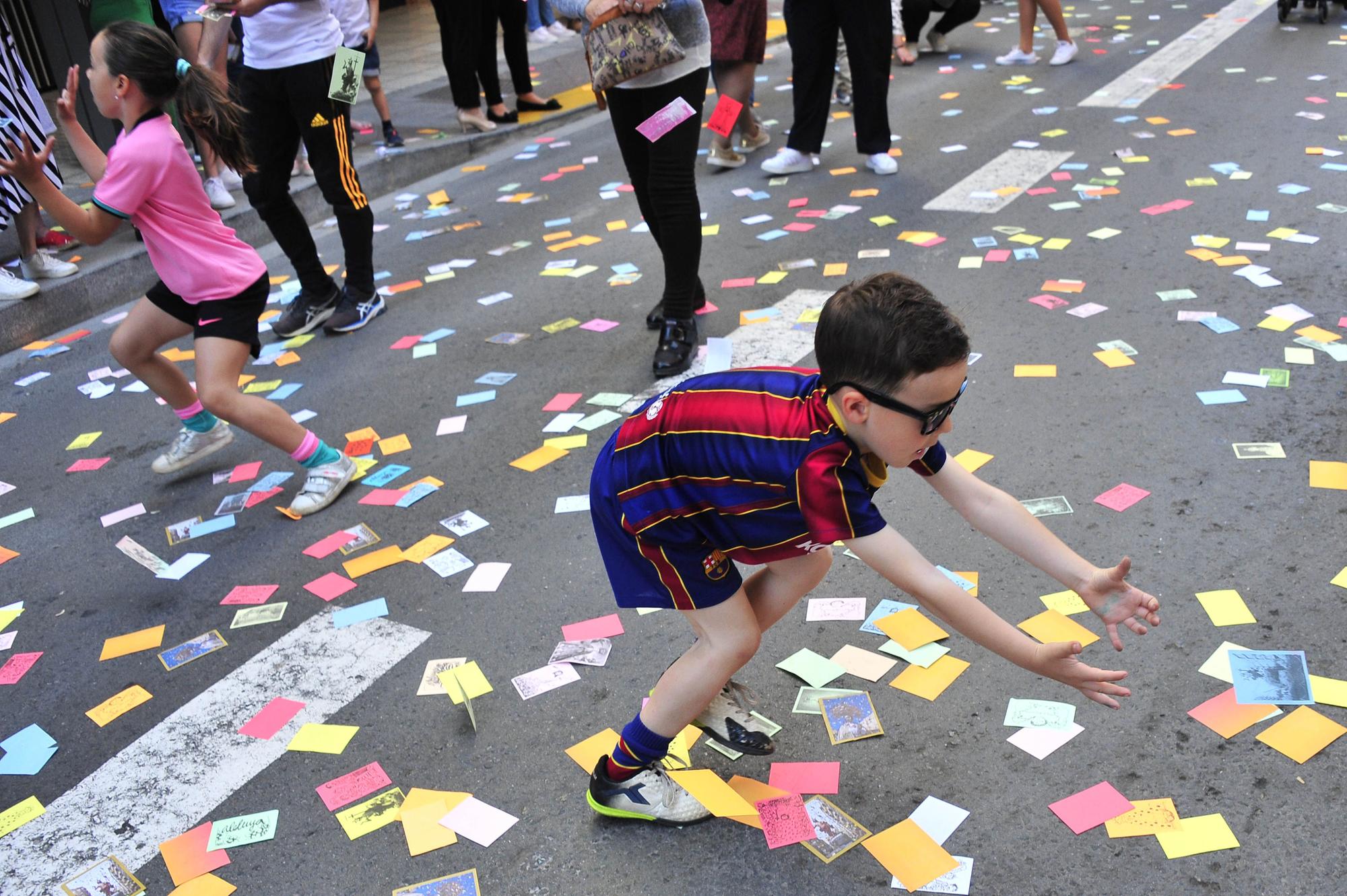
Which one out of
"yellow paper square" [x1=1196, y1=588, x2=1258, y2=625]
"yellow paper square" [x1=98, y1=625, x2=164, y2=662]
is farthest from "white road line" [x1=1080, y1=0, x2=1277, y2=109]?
"yellow paper square" [x1=98, y1=625, x2=164, y2=662]

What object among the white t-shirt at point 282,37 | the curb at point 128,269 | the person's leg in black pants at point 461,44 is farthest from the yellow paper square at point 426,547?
the person's leg in black pants at point 461,44

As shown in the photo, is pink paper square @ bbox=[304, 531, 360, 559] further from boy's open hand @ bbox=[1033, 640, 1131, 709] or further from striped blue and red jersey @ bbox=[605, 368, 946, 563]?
boy's open hand @ bbox=[1033, 640, 1131, 709]

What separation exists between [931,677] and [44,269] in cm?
566

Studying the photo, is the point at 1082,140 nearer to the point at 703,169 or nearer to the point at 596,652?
the point at 703,169

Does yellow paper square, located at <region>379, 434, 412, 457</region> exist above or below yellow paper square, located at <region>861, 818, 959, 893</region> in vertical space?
above

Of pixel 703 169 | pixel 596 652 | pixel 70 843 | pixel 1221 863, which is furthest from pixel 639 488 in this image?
pixel 703 169

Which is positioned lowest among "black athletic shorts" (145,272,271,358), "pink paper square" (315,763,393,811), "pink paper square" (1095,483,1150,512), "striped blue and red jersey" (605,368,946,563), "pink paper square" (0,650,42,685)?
"pink paper square" (1095,483,1150,512)

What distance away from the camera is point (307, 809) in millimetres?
2480

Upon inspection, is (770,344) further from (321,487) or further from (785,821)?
(785,821)

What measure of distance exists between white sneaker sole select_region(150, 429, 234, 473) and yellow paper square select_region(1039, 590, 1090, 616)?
10.3 ft

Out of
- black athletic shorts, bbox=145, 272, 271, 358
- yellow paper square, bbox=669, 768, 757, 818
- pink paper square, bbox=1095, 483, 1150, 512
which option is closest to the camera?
yellow paper square, bbox=669, 768, 757, 818

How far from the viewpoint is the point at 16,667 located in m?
3.12

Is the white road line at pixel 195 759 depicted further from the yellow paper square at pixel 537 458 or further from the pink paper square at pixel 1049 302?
the pink paper square at pixel 1049 302

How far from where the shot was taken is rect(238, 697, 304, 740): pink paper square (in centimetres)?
276
